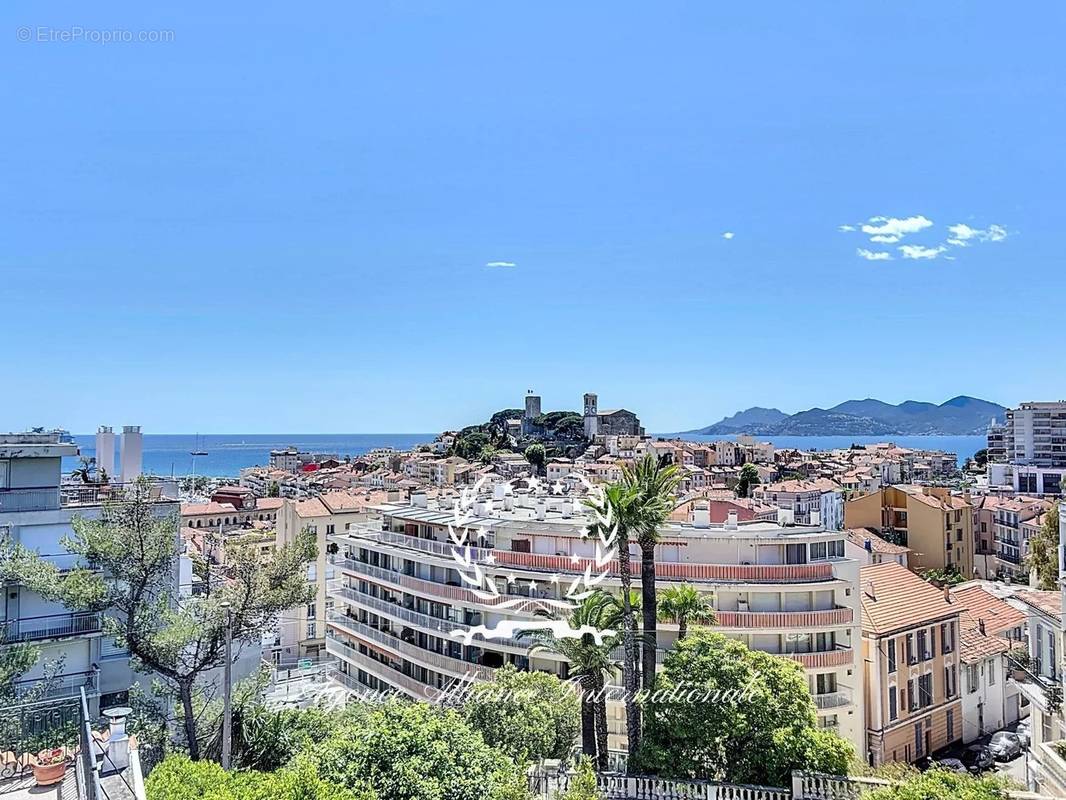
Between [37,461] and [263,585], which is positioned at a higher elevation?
[37,461]

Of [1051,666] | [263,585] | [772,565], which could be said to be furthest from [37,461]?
[1051,666]

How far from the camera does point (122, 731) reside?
42.9ft

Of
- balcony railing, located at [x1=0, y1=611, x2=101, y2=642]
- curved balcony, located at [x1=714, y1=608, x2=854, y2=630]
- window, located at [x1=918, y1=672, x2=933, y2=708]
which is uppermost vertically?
balcony railing, located at [x1=0, y1=611, x2=101, y2=642]

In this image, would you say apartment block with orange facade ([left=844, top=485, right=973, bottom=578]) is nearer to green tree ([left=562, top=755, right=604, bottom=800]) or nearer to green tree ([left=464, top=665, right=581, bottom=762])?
green tree ([left=464, top=665, right=581, bottom=762])

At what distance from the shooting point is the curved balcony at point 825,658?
88.0 feet

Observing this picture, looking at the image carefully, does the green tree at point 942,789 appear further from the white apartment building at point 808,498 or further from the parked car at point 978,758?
the white apartment building at point 808,498

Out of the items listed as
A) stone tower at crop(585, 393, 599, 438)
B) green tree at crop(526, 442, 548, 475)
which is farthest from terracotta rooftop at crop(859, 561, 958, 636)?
stone tower at crop(585, 393, 599, 438)

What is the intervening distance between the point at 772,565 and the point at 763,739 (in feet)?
31.9

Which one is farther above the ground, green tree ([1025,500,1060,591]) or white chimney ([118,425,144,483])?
white chimney ([118,425,144,483])

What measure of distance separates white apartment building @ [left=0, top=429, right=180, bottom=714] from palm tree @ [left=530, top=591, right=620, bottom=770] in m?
13.0

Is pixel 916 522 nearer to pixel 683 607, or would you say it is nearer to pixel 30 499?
pixel 683 607

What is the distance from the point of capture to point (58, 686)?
2008 centimetres

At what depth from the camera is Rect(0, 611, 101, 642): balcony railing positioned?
19547 millimetres

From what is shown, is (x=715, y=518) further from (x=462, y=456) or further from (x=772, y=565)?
(x=462, y=456)
